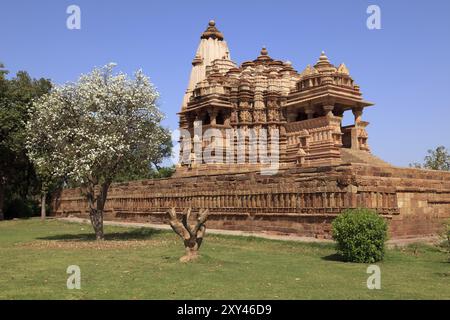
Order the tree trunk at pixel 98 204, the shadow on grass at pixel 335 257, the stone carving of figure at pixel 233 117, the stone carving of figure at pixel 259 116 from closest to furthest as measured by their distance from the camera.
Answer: the shadow on grass at pixel 335 257 < the tree trunk at pixel 98 204 < the stone carving of figure at pixel 259 116 < the stone carving of figure at pixel 233 117

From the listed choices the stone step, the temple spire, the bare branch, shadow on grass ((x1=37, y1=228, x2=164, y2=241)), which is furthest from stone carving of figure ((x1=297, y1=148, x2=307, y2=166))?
the temple spire

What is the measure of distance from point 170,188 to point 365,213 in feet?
47.6

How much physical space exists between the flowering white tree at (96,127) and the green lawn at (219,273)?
309 centimetres

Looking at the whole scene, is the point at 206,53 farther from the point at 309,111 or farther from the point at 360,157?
the point at 360,157

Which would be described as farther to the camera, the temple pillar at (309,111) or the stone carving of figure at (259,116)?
the stone carving of figure at (259,116)

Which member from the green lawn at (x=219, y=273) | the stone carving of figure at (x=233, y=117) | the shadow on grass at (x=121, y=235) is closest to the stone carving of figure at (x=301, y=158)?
the shadow on grass at (x=121, y=235)

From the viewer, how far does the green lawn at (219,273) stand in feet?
26.3

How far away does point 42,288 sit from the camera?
8.38m

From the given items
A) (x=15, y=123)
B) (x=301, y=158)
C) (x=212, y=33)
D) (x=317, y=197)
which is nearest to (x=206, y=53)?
(x=212, y=33)

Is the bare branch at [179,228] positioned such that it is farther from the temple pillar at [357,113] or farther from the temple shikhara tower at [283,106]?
the temple pillar at [357,113]

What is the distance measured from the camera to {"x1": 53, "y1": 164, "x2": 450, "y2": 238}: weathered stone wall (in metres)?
16.1

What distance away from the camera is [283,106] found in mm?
29938

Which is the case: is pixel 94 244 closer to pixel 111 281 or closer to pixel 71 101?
pixel 71 101
